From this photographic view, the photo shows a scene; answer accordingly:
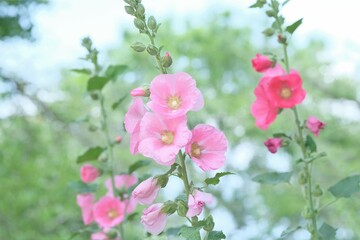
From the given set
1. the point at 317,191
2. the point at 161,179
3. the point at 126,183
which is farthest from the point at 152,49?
the point at 126,183

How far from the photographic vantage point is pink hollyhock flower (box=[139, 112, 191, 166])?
110cm

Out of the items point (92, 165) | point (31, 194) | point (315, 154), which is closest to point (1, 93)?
point (31, 194)

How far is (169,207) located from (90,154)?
64 centimetres

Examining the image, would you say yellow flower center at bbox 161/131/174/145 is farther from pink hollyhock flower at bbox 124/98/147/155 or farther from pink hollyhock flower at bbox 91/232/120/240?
pink hollyhock flower at bbox 91/232/120/240

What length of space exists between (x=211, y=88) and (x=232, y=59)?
62 cm

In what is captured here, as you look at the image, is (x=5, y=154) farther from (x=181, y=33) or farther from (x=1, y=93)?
(x=181, y=33)

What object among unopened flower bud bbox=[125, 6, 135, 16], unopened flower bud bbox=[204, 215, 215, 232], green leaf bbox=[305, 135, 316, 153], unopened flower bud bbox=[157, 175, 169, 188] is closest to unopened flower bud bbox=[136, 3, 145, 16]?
unopened flower bud bbox=[125, 6, 135, 16]

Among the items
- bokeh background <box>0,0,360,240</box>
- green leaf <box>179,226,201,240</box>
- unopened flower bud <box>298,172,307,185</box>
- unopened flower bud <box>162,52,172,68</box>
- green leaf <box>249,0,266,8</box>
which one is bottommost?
bokeh background <box>0,0,360,240</box>

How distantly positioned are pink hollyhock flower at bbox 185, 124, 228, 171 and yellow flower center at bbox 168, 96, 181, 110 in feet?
0.19

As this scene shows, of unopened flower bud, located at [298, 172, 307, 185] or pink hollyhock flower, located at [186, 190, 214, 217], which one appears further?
unopened flower bud, located at [298, 172, 307, 185]

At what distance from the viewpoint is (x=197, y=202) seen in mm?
1088

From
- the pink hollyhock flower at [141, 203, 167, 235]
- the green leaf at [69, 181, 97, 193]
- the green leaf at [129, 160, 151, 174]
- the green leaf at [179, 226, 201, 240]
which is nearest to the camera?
the green leaf at [179, 226, 201, 240]

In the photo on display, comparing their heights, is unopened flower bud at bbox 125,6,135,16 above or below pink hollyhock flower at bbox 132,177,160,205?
above

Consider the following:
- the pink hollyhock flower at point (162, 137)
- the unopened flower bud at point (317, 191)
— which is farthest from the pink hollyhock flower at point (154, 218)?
the unopened flower bud at point (317, 191)
